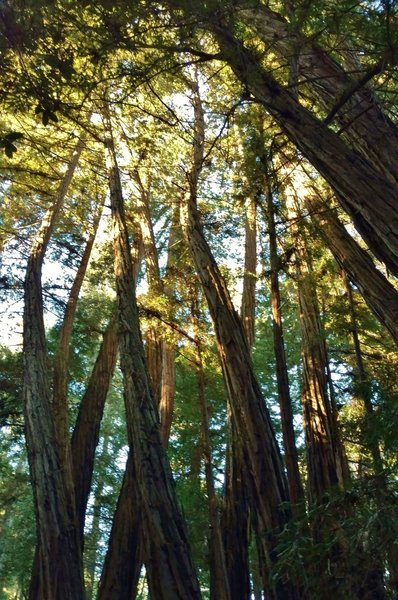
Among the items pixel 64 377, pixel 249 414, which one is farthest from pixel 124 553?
pixel 249 414

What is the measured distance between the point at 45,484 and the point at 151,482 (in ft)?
5.84

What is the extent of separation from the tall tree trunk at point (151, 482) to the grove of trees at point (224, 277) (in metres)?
0.01

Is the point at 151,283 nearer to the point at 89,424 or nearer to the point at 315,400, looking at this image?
the point at 89,424

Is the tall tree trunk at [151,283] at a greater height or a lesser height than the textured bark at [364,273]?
greater

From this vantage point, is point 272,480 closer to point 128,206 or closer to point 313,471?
point 313,471

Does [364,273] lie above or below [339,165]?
below

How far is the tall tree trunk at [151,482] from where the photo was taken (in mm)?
2848

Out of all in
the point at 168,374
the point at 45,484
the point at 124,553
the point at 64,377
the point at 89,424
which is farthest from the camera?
the point at 168,374

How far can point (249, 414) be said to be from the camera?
3.89 metres

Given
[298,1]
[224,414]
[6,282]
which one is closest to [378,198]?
[298,1]

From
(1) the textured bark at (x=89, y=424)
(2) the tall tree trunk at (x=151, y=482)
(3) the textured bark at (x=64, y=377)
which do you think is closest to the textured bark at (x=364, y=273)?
(2) the tall tree trunk at (x=151, y=482)

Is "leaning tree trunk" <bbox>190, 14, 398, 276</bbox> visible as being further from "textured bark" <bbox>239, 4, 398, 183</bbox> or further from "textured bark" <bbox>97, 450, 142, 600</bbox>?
"textured bark" <bbox>97, 450, 142, 600</bbox>

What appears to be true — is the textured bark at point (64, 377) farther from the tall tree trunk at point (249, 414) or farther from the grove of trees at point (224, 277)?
the tall tree trunk at point (249, 414)

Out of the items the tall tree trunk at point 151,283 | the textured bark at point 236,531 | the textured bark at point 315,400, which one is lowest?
the textured bark at point 236,531
